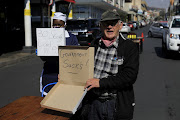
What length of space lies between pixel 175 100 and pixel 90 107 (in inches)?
141

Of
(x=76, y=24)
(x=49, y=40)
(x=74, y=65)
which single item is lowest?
(x=74, y=65)

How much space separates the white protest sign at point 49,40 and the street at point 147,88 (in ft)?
7.53

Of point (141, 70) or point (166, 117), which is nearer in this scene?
point (166, 117)

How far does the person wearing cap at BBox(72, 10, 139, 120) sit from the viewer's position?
6.67 feet

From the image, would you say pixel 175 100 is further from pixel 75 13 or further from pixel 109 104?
pixel 75 13

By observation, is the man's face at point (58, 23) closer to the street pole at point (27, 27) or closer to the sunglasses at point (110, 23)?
the sunglasses at point (110, 23)

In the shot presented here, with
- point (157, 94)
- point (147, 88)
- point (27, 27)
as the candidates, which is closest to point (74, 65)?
point (157, 94)

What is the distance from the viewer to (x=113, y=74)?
6.97 feet

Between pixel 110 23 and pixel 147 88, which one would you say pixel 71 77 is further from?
pixel 147 88

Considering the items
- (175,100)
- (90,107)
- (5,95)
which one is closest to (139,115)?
(175,100)

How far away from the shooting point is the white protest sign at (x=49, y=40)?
9.07 ft

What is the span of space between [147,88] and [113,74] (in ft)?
14.4

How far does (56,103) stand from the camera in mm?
2020

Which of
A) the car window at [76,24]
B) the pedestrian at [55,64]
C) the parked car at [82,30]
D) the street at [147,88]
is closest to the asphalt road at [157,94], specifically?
the street at [147,88]
